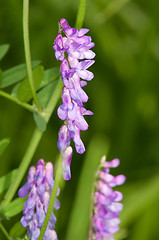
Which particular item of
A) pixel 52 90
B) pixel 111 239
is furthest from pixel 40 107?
pixel 111 239

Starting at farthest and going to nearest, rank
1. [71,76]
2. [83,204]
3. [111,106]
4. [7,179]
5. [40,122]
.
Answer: [111,106]
[83,204]
[7,179]
[40,122]
[71,76]

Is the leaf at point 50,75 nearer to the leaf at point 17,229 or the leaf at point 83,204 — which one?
the leaf at point 17,229

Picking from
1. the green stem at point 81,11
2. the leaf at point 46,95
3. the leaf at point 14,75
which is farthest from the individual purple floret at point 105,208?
the green stem at point 81,11

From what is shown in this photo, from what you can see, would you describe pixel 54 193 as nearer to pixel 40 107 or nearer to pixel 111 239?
pixel 40 107

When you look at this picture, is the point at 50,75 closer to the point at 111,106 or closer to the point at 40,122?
the point at 40,122

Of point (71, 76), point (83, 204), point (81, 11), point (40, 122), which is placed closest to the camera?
point (71, 76)

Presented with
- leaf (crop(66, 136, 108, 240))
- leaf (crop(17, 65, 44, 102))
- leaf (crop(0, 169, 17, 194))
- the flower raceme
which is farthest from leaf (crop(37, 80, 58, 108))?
leaf (crop(66, 136, 108, 240))

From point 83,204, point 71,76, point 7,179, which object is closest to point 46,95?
point 7,179
